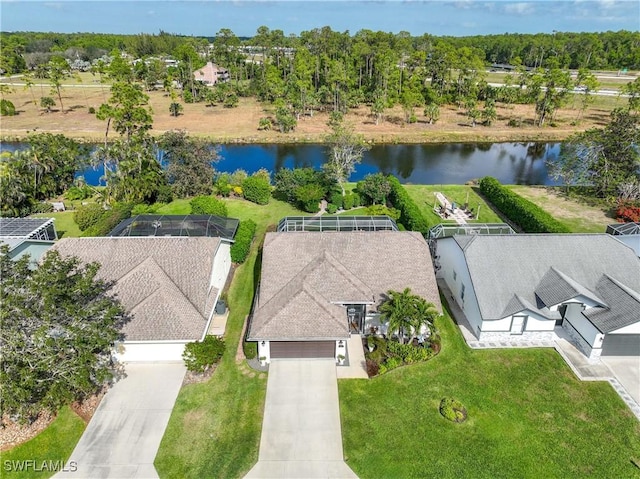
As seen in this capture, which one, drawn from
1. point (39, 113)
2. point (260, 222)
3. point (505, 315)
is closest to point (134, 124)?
point (260, 222)

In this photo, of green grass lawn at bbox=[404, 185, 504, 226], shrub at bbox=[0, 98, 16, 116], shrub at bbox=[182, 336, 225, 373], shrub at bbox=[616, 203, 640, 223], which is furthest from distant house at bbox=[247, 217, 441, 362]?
shrub at bbox=[0, 98, 16, 116]

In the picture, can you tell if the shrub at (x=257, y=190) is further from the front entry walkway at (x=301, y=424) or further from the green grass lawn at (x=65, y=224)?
the front entry walkway at (x=301, y=424)

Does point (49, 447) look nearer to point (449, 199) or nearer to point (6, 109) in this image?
point (449, 199)

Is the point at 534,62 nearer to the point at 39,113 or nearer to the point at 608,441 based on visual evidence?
the point at 39,113

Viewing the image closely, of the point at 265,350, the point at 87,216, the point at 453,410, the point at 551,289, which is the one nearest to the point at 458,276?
the point at 551,289

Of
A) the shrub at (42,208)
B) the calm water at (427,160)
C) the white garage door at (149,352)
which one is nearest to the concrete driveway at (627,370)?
the white garage door at (149,352)

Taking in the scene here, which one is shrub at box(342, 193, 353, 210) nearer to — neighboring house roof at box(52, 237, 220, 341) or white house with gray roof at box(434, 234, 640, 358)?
white house with gray roof at box(434, 234, 640, 358)
